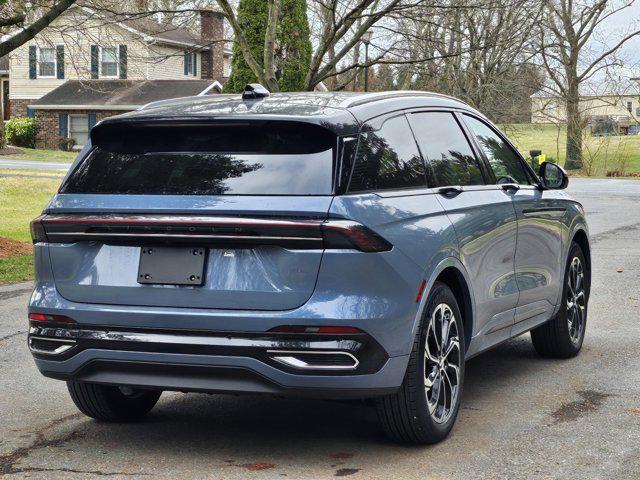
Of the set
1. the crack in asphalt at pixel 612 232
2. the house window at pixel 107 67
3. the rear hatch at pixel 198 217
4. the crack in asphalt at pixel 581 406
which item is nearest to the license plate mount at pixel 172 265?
the rear hatch at pixel 198 217

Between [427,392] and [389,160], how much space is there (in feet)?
3.70

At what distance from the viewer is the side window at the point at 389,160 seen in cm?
526

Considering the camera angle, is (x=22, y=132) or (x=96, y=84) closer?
(x=22, y=132)

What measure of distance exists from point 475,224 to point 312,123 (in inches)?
54.7

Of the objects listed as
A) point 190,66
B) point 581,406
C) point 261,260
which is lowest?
point 581,406

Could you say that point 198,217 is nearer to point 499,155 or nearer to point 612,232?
point 499,155

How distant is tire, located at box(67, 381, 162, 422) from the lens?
19.6 feet

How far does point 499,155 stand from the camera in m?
7.15

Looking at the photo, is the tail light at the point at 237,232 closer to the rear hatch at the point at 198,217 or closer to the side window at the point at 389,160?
the rear hatch at the point at 198,217

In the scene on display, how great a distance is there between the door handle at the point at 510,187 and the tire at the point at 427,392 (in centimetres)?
128

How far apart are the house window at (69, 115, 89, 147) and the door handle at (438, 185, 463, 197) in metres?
50.3

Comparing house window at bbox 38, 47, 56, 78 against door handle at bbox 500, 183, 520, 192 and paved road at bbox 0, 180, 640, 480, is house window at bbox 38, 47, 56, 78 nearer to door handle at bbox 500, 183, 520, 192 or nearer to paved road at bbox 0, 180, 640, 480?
paved road at bbox 0, 180, 640, 480

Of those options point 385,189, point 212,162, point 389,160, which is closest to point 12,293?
point 212,162

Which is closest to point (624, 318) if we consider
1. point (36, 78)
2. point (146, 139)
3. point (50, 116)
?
point (146, 139)
